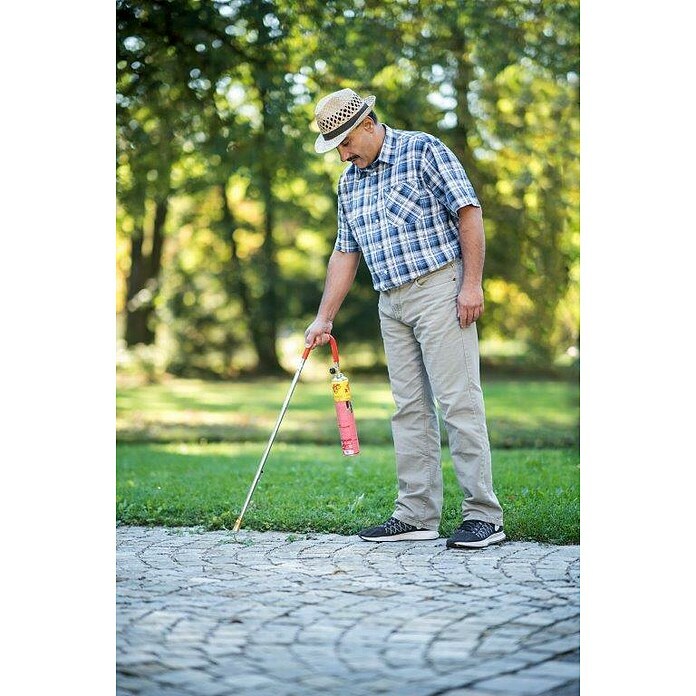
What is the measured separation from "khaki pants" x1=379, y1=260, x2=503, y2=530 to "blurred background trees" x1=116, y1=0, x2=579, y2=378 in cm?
294

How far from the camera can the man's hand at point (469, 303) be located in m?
3.42

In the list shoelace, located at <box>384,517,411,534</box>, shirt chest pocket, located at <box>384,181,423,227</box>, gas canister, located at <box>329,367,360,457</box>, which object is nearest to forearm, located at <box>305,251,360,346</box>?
gas canister, located at <box>329,367,360,457</box>

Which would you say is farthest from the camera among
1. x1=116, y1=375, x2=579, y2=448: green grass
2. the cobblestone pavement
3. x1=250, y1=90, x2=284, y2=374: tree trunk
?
x1=250, y1=90, x2=284, y2=374: tree trunk

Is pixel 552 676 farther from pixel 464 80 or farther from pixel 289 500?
pixel 464 80

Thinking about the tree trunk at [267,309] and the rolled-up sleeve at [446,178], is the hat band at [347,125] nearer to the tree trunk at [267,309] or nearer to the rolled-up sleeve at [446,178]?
the rolled-up sleeve at [446,178]

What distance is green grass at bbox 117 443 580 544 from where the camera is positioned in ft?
12.7

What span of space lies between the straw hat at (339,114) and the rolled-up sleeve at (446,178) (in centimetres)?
26

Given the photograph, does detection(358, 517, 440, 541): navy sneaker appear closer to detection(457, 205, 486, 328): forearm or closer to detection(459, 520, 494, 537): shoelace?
detection(459, 520, 494, 537): shoelace

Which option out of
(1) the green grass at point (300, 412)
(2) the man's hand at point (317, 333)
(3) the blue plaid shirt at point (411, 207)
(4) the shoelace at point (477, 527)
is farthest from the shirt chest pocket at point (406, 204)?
(1) the green grass at point (300, 412)

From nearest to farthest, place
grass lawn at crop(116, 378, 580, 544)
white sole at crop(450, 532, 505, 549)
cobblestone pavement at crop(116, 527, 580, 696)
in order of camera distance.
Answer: cobblestone pavement at crop(116, 527, 580, 696)
white sole at crop(450, 532, 505, 549)
grass lawn at crop(116, 378, 580, 544)

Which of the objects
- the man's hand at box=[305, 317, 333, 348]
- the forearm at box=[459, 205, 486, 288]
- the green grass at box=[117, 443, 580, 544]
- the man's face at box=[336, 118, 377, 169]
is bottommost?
the green grass at box=[117, 443, 580, 544]

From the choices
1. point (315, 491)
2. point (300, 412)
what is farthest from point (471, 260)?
point (300, 412)
